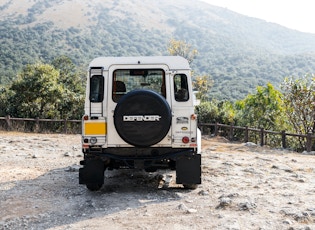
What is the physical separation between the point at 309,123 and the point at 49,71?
16.5m

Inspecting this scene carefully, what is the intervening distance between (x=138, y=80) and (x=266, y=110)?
18.0 meters

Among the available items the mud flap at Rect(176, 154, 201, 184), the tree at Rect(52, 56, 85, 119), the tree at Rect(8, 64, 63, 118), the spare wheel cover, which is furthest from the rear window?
the tree at Rect(52, 56, 85, 119)

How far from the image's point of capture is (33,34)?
145 meters

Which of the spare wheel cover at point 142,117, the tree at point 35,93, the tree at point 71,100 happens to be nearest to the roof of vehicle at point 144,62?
the spare wheel cover at point 142,117

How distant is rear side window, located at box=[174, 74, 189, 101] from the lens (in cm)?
693

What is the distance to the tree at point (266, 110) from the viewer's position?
77.2 feet

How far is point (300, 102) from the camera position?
19938mm

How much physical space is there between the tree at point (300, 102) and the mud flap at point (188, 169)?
1425 centimetres

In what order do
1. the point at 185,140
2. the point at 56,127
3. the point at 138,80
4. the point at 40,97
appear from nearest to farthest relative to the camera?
the point at 185,140, the point at 138,80, the point at 56,127, the point at 40,97

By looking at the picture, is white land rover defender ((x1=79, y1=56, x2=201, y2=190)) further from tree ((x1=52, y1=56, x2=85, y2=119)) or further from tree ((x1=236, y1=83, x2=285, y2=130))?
tree ((x1=52, y1=56, x2=85, y2=119))

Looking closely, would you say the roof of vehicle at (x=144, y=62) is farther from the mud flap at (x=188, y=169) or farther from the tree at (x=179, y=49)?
the tree at (x=179, y=49)

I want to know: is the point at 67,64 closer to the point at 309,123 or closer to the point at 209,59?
the point at 309,123

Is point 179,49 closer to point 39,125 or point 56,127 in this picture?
point 56,127

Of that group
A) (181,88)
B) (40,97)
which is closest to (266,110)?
(40,97)
